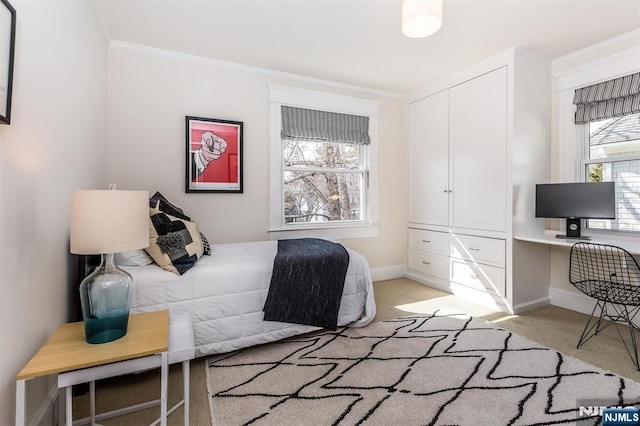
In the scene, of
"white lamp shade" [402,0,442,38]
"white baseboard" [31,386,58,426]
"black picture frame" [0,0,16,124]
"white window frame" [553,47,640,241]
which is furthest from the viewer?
"white window frame" [553,47,640,241]

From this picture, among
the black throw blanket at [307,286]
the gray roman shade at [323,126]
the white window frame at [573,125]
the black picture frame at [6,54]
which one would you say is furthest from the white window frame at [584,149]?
the black picture frame at [6,54]

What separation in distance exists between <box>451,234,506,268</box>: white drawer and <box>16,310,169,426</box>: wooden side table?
3054 mm

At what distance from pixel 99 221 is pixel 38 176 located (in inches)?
19.3

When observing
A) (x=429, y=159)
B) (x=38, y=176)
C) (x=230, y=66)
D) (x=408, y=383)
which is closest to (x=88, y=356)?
(x=38, y=176)

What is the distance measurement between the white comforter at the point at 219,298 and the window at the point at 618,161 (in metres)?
3.02

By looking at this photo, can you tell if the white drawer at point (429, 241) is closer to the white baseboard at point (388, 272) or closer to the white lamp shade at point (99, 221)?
the white baseboard at point (388, 272)

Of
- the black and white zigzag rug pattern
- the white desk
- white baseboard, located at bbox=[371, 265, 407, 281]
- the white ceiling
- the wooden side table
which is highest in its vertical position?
the white ceiling

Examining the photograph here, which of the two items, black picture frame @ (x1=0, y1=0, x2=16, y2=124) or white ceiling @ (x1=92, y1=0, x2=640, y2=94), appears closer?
black picture frame @ (x1=0, y1=0, x2=16, y2=124)

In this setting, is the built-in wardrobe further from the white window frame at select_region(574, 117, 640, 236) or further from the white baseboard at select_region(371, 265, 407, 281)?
the white baseboard at select_region(371, 265, 407, 281)

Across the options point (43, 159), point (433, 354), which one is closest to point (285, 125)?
point (43, 159)

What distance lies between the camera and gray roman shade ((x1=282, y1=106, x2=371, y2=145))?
362 centimetres

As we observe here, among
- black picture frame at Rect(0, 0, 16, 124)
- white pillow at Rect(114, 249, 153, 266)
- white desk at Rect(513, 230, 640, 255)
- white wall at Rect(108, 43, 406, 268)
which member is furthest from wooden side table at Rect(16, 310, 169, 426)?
white desk at Rect(513, 230, 640, 255)

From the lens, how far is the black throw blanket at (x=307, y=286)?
7.50ft

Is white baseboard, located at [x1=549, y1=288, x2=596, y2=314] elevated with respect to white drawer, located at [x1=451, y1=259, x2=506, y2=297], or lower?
lower
